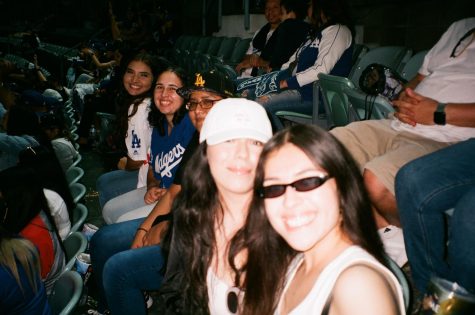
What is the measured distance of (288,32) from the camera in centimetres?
413

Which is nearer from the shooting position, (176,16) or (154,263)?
(154,263)

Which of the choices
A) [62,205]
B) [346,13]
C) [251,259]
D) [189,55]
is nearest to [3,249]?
[62,205]

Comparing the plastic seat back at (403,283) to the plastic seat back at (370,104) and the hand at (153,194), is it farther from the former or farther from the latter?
the hand at (153,194)

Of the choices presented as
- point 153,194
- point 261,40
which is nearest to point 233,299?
point 153,194

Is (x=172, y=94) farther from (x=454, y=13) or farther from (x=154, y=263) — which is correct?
(x=454, y=13)

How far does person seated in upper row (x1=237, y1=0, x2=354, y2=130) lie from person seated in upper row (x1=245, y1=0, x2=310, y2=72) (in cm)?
44

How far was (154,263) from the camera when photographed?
2074 millimetres

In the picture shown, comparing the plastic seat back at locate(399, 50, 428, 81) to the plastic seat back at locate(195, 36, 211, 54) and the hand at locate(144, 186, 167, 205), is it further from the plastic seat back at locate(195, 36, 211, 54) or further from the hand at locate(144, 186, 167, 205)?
the plastic seat back at locate(195, 36, 211, 54)

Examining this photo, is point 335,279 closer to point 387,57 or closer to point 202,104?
point 202,104

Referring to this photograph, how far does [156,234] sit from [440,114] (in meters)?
1.55

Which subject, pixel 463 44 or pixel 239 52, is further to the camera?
pixel 239 52

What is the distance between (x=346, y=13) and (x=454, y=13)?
1.42 m

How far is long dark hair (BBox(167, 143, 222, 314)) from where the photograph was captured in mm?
1666

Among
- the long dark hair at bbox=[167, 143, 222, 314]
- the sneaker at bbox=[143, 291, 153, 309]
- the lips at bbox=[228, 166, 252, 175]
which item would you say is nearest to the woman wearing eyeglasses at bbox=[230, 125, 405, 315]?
the lips at bbox=[228, 166, 252, 175]
